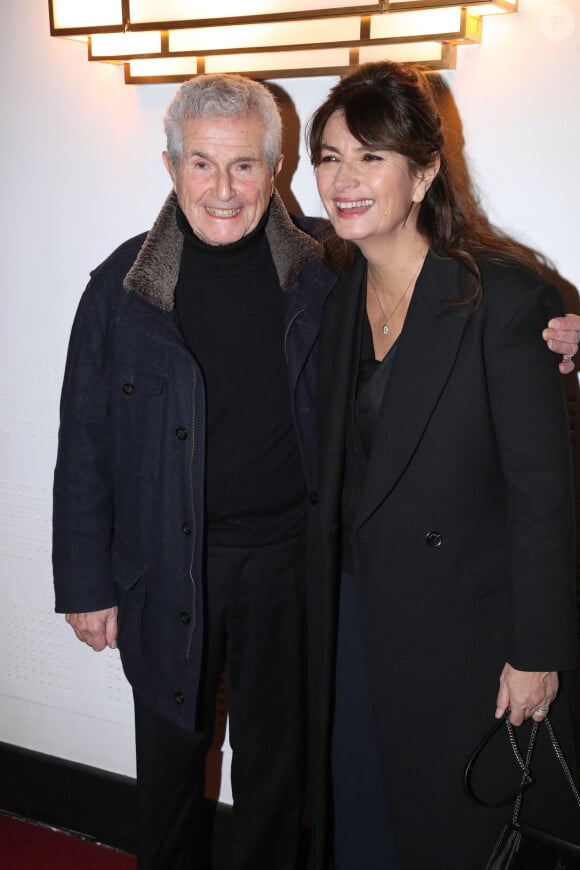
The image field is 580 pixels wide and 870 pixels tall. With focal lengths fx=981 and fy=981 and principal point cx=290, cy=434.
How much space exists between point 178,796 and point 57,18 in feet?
6.06

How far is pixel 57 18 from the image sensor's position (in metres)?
2.33

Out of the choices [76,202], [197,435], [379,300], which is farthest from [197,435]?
[76,202]

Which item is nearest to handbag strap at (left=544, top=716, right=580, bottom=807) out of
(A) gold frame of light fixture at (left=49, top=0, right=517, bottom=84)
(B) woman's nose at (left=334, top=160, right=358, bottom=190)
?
(B) woman's nose at (left=334, top=160, right=358, bottom=190)

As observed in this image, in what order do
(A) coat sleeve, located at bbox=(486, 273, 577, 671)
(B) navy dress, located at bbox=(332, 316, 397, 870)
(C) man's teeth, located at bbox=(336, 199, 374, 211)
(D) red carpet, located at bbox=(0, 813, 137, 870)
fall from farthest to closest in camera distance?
1. (D) red carpet, located at bbox=(0, 813, 137, 870)
2. (B) navy dress, located at bbox=(332, 316, 397, 870)
3. (C) man's teeth, located at bbox=(336, 199, 374, 211)
4. (A) coat sleeve, located at bbox=(486, 273, 577, 671)

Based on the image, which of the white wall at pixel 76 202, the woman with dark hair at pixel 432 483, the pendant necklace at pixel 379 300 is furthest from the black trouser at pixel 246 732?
the pendant necklace at pixel 379 300

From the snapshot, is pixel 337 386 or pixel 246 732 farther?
pixel 246 732

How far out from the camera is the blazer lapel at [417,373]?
1750mm

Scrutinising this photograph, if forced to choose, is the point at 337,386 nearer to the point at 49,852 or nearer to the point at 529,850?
the point at 529,850

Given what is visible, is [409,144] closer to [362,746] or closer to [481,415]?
[481,415]

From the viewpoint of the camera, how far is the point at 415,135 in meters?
1.76

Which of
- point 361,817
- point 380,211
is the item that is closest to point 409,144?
point 380,211

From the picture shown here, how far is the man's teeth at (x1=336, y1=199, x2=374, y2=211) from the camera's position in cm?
178

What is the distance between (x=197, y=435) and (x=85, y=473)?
290 mm

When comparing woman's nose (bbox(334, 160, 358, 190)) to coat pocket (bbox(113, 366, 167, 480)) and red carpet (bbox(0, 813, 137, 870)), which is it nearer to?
coat pocket (bbox(113, 366, 167, 480))
